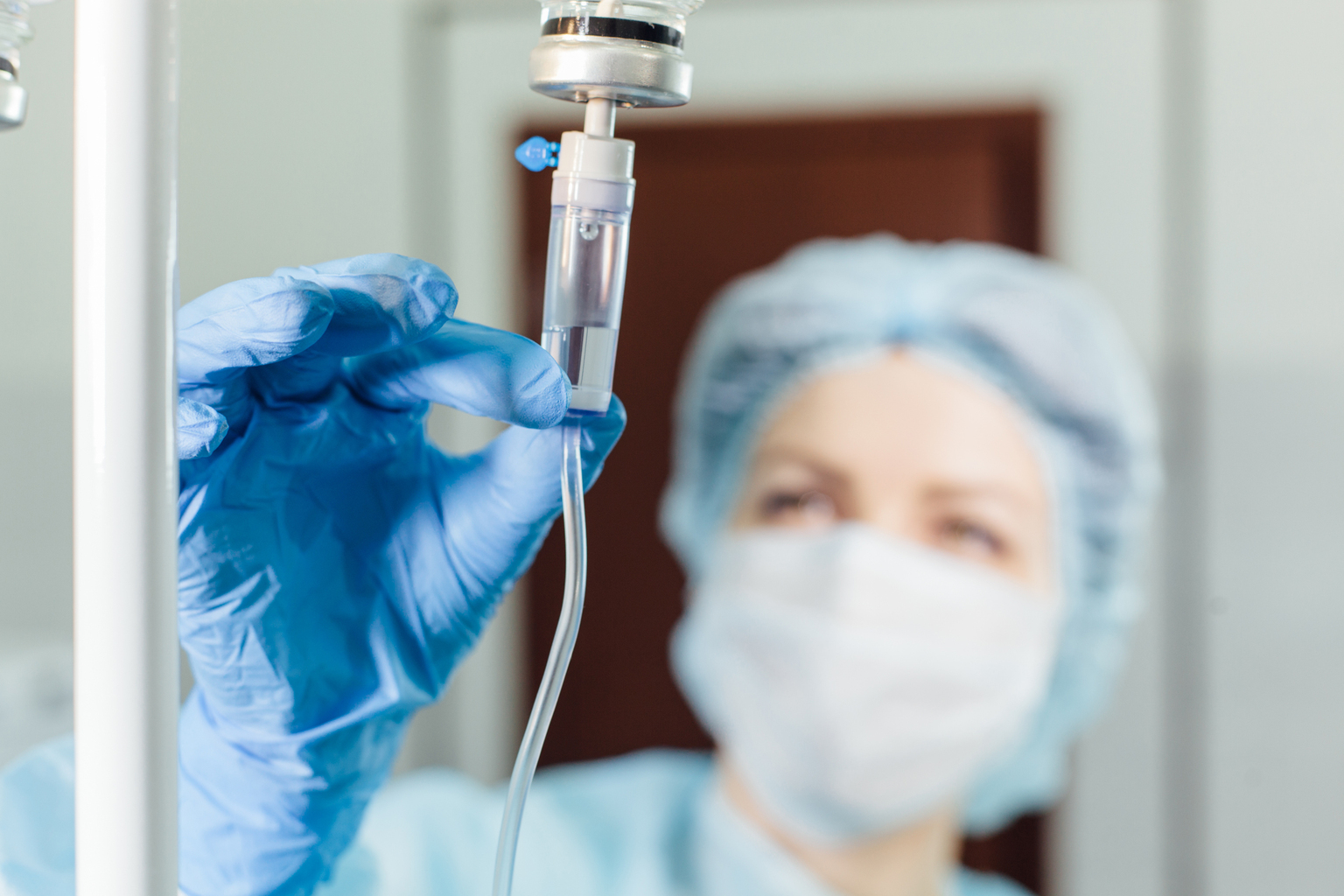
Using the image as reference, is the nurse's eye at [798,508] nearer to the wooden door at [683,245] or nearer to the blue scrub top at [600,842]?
the blue scrub top at [600,842]

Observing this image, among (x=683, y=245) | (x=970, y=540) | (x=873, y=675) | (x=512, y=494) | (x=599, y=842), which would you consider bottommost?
(x=599, y=842)

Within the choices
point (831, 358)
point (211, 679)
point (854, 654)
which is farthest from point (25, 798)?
point (831, 358)

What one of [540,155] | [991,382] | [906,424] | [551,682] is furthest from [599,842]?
[540,155]

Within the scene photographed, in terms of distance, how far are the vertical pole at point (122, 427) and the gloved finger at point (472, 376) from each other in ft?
0.50

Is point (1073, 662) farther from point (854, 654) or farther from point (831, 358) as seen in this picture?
point (831, 358)

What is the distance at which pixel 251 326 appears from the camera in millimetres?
435

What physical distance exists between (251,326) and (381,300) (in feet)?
0.19

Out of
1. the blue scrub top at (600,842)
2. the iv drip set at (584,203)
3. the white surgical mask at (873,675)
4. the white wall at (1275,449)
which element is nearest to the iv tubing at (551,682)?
the iv drip set at (584,203)

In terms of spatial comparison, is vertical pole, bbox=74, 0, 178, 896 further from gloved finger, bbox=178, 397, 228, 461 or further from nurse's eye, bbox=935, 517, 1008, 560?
nurse's eye, bbox=935, 517, 1008, 560

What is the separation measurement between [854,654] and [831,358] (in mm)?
382

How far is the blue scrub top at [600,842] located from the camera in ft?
3.89

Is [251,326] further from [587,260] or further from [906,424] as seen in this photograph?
[906,424]

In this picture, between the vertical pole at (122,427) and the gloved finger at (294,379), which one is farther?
the gloved finger at (294,379)

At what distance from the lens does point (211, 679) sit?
54 cm
